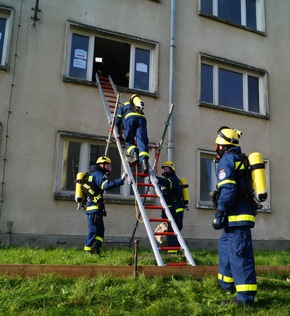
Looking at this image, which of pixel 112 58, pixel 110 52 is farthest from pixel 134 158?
pixel 112 58

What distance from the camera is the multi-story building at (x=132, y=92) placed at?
8594mm

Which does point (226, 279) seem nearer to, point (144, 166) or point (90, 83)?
point (144, 166)

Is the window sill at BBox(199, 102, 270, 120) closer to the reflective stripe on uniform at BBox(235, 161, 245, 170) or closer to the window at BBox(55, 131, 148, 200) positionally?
the window at BBox(55, 131, 148, 200)

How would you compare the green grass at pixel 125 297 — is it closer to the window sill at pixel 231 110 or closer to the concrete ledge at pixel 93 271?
the concrete ledge at pixel 93 271

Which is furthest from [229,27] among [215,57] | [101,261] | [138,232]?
[101,261]

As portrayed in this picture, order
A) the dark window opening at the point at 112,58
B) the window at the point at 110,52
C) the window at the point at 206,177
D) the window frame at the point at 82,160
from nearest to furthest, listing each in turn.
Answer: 1. the window frame at the point at 82,160
2. the window at the point at 110,52
3. the window at the point at 206,177
4. the dark window opening at the point at 112,58

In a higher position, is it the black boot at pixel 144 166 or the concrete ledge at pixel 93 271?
the black boot at pixel 144 166

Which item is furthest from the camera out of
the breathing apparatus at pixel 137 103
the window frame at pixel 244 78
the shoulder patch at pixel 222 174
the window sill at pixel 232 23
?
the window sill at pixel 232 23

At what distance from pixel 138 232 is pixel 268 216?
404 centimetres

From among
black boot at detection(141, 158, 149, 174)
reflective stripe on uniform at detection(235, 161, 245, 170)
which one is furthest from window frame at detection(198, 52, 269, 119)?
reflective stripe on uniform at detection(235, 161, 245, 170)

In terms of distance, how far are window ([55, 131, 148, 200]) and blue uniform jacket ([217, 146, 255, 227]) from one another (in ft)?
15.8

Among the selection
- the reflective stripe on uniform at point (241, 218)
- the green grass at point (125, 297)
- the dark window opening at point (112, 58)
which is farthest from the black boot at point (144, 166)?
the dark window opening at point (112, 58)

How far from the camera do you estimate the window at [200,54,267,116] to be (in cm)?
1123

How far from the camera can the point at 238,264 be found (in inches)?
173
